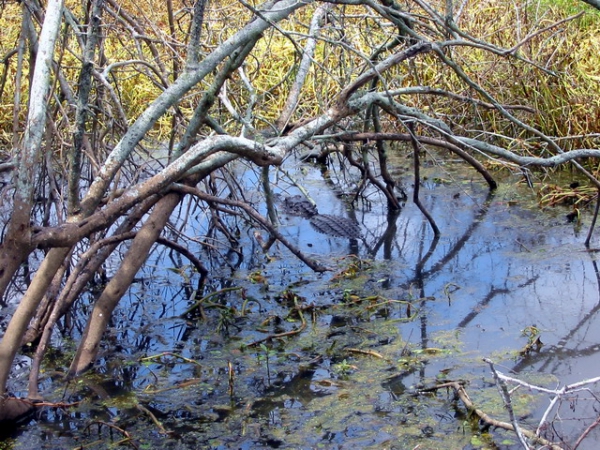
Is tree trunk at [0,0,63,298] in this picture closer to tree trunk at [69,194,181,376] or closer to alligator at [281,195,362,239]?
tree trunk at [69,194,181,376]

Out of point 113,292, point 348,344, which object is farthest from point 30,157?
point 348,344

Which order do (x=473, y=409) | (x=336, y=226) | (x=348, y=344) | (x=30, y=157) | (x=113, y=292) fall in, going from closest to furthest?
(x=30, y=157) → (x=473, y=409) → (x=113, y=292) → (x=348, y=344) → (x=336, y=226)

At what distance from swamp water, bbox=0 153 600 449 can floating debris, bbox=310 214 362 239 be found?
77mm

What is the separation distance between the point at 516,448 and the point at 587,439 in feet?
0.97

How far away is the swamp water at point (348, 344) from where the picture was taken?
330cm

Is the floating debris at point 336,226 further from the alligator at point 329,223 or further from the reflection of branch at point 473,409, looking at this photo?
the reflection of branch at point 473,409

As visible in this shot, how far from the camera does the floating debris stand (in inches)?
232

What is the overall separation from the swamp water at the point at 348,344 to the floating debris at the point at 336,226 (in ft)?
0.25

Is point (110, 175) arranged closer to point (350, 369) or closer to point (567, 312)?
point (350, 369)

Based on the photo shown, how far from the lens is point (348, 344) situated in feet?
13.5

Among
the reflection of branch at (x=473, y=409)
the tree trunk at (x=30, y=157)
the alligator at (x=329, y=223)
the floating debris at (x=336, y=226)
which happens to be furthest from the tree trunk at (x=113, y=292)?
the floating debris at (x=336, y=226)

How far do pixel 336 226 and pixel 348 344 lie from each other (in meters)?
1.94

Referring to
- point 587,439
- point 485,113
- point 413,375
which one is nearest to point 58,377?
point 413,375

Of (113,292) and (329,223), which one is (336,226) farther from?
(113,292)
